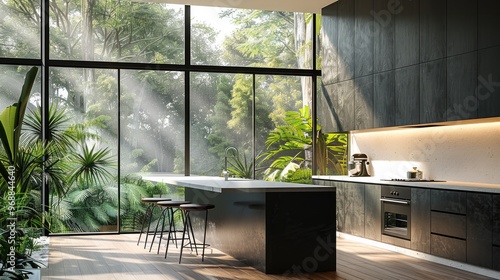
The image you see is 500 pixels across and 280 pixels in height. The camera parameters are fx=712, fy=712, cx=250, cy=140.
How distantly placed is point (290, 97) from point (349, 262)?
4905 millimetres

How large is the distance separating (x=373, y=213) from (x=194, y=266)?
2282mm

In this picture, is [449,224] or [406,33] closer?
[449,224]

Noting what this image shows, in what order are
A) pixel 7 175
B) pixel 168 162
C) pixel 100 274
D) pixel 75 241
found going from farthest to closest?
pixel 168 162
pixel 75 241
pixel 100 274
pixel 7 175

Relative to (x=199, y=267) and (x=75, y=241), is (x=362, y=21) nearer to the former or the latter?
(x=199, y=267)

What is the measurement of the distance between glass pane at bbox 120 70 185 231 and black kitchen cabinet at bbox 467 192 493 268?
5.43m

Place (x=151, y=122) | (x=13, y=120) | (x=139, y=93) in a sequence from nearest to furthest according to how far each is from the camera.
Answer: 1. (x=13, y=120)
2. (x=139, y=93)
3. (x=151, y=122)

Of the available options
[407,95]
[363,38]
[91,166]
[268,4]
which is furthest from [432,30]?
[91,166]

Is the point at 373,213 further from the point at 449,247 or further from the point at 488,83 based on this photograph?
the point at 488,83

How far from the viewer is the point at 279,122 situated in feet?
37.7

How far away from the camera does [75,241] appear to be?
8.63 metres

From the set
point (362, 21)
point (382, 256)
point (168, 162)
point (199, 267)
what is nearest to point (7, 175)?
point (199, 267)

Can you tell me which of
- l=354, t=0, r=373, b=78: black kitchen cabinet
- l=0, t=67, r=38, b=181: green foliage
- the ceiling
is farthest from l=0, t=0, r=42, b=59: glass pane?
l=354, t=0, r=373, b=78: black kitchen cabinet

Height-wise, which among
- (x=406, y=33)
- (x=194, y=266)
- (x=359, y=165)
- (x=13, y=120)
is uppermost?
(x=406, y=33)

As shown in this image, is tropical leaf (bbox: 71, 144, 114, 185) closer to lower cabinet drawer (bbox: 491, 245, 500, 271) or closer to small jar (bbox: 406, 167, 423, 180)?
small jar (bbox: 406, 167, 423, 180)
